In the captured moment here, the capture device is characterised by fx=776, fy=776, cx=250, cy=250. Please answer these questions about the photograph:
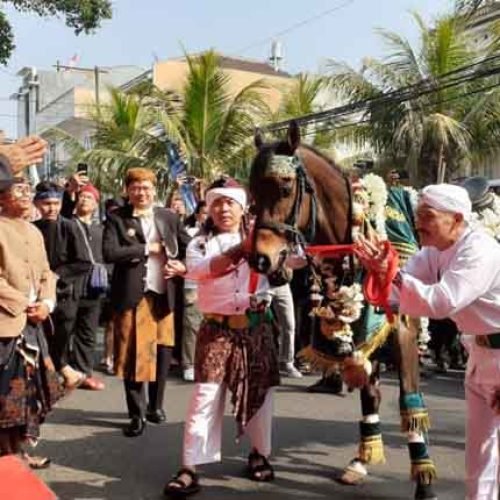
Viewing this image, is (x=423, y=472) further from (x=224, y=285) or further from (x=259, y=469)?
(x=224, y=285)

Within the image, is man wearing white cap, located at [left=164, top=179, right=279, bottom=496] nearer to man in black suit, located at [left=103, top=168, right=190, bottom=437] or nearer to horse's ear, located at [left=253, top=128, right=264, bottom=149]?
horse's ear, located at [left=253, top=128, right=264, bottom=149]

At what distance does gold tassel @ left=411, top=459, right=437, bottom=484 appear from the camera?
14.2 ft

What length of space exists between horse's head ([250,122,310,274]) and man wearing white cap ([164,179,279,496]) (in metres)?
0.49

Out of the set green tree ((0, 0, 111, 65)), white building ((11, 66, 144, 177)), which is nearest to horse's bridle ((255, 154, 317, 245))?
green tree ((0, 0, 111, 65))

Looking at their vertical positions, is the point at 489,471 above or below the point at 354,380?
below

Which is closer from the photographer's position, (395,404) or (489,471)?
(489,471)

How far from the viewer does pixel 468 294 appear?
3.36 metres

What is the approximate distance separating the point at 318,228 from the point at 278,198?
405mm

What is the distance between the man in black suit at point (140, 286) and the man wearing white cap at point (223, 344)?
1.09 m

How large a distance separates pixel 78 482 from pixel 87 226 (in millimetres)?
2915

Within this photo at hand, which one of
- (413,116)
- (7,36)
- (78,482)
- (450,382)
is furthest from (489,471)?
(413,116)

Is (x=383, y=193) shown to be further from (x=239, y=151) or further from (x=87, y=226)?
(x=239, y=151)

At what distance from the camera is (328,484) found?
15.7 feet

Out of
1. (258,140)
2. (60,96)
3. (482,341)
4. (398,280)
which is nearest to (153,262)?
(258,140)
